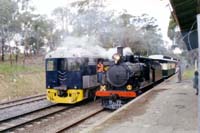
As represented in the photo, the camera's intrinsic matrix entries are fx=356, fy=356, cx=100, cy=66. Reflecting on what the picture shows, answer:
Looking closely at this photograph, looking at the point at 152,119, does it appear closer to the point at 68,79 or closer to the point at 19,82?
the point at 68,79

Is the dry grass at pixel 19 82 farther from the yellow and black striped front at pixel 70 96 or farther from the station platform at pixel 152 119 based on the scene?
the station platform at pixel 152 119

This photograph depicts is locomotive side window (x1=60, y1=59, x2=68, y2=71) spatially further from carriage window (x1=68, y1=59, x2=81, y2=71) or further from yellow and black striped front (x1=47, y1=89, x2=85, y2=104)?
yellow and black striped front (x1=47, y1=89, x2=85, y2=104)

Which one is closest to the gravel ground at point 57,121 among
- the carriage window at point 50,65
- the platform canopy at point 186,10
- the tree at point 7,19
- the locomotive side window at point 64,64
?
the locomotive side window at point 64,64

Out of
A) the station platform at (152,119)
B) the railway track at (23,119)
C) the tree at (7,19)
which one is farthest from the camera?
the tree at (7,19)

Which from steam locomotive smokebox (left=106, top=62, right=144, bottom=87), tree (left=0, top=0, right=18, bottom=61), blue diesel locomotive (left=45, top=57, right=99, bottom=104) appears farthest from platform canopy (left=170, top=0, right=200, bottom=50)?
tree (left=0, top=0, right=18, bottom=61)

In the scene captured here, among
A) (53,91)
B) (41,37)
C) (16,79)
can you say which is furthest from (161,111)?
(41,37)

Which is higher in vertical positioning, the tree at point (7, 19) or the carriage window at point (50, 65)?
the tree at point (7, 19)

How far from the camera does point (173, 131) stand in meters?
7.92

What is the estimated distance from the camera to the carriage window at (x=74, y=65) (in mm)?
16250

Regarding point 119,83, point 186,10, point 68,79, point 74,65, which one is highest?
point 186,10

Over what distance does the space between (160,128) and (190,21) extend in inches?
235

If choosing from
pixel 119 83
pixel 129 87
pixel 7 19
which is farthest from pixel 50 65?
pixel 7 19

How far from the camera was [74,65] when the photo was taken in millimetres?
16328

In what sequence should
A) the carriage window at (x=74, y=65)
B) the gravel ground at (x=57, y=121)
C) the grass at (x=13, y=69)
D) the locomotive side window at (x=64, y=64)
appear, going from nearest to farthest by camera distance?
the gravel ground at (x=57, y=121), the carriage window at (x=74, y=65), the locomotive side window at (x=64, y=64), the grass at (x=13, y=69)
